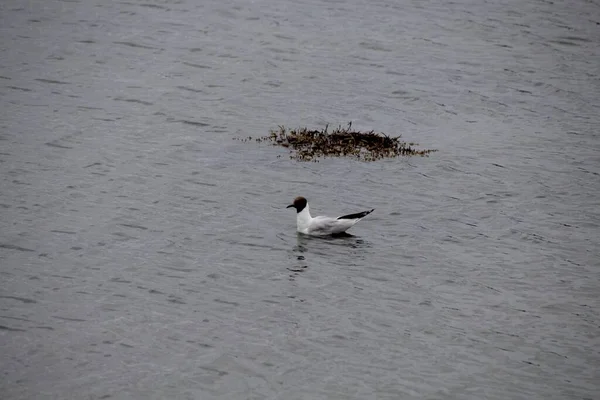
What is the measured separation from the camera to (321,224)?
737 inches

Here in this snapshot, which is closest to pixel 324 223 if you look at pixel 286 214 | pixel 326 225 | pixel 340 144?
pixel 326 225

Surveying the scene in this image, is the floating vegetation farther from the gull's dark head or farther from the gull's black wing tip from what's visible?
the gull's black wing tip

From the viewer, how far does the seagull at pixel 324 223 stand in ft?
61.3

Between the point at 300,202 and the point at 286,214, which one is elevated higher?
the point at 300,202

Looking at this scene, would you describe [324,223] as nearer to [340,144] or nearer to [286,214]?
[286,214]

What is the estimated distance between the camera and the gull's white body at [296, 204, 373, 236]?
1870 centimetres

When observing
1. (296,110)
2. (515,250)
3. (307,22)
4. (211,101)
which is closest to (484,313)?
(515,250)

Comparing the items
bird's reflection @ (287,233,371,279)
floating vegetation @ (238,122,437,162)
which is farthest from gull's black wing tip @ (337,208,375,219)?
floating vegetation @ (238,122,437,162)

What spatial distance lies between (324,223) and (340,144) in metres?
5.93

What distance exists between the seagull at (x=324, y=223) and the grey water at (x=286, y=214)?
10.1 inches

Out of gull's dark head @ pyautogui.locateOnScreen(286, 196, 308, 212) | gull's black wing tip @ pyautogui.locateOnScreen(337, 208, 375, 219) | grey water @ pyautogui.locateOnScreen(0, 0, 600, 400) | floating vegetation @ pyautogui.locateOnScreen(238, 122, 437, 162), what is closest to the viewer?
grey water @ pyautogui.locateOnScreen(0, 0, 600, 400)

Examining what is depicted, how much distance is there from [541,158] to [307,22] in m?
17.2

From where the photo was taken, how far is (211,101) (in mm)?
28250

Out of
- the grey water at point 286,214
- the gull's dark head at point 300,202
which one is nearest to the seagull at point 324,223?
the gull's dark head at point 300,202
